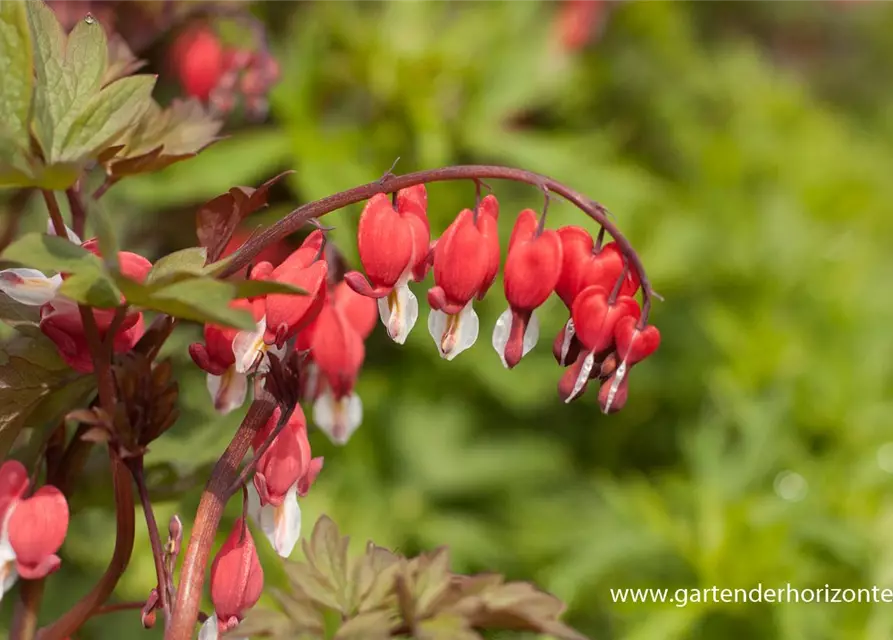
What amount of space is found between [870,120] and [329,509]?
3.27 meters

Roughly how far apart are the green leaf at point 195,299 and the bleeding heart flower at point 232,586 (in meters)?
0.18

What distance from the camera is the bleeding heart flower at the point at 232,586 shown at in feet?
1.97

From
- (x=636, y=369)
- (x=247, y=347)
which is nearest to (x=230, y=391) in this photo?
(x=247, y=347)

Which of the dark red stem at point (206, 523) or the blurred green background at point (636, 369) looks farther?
the blurred green background at point (636, 369)

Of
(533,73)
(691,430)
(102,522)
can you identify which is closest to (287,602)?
(102,522)

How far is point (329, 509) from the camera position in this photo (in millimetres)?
1354

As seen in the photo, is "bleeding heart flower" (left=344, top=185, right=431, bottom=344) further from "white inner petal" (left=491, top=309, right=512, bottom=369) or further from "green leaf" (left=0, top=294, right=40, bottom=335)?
"green leaf" (left=0, top=294, right=40, bottom=335)

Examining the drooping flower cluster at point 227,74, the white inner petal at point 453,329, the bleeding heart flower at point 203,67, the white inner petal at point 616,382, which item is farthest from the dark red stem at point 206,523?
the bleeding heart flower at point 203,67

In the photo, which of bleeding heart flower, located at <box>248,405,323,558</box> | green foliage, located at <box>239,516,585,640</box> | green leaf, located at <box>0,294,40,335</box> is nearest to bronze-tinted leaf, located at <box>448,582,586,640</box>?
green foliage, located at <box>239,516,585,640</box>

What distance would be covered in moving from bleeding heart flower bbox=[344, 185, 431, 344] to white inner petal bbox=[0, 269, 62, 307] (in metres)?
0.18

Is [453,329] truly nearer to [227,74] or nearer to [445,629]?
[445,629]

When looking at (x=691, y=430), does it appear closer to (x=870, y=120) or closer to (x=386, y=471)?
(x=386, y=471)

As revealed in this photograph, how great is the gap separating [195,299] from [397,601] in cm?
25

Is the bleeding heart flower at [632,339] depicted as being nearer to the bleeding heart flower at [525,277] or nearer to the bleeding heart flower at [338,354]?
the bleeding heart flower at [525,277]
